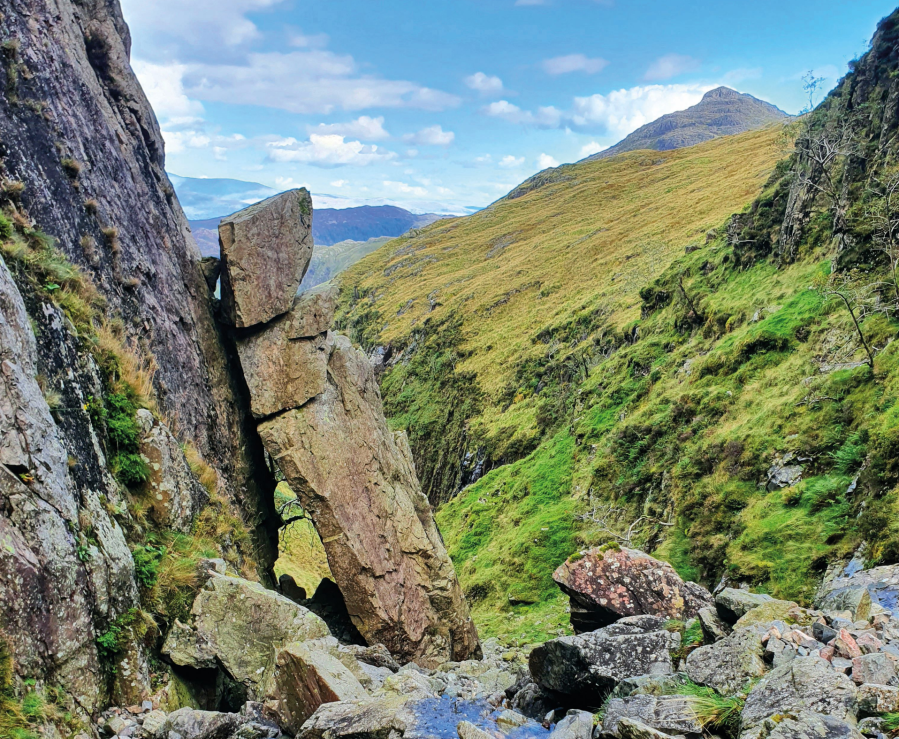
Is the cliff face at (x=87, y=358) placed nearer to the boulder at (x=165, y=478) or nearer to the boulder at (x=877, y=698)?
the boulder at (x=165, y=478)

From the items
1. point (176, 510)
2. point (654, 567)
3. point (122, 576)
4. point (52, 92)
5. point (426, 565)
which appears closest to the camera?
point (122, 576)

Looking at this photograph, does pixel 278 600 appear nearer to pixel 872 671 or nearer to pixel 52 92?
pixel 872 671

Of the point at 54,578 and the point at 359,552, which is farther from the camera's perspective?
the point at 359,552

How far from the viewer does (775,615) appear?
39.9 feet

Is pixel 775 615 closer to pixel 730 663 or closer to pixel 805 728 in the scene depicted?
pixel 730 663

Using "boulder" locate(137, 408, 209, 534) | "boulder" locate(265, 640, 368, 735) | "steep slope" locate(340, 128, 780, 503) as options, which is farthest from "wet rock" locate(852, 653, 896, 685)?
"steep slope" locate(340, 128, 780, 503)

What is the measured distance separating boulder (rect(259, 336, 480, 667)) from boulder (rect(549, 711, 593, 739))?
901cm

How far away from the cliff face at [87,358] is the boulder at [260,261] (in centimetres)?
155

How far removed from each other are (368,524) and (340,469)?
2111 millimetres

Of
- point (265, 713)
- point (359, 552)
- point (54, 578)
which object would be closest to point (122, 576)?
point (54, 578)

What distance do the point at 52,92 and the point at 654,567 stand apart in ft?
69.1

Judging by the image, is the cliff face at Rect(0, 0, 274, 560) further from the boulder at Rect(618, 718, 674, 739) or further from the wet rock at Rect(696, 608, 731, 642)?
the wet rock at Rect(696, 608, 731, 642)

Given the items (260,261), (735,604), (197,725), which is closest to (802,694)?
(735,604)

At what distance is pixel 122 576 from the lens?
36.0 ft
